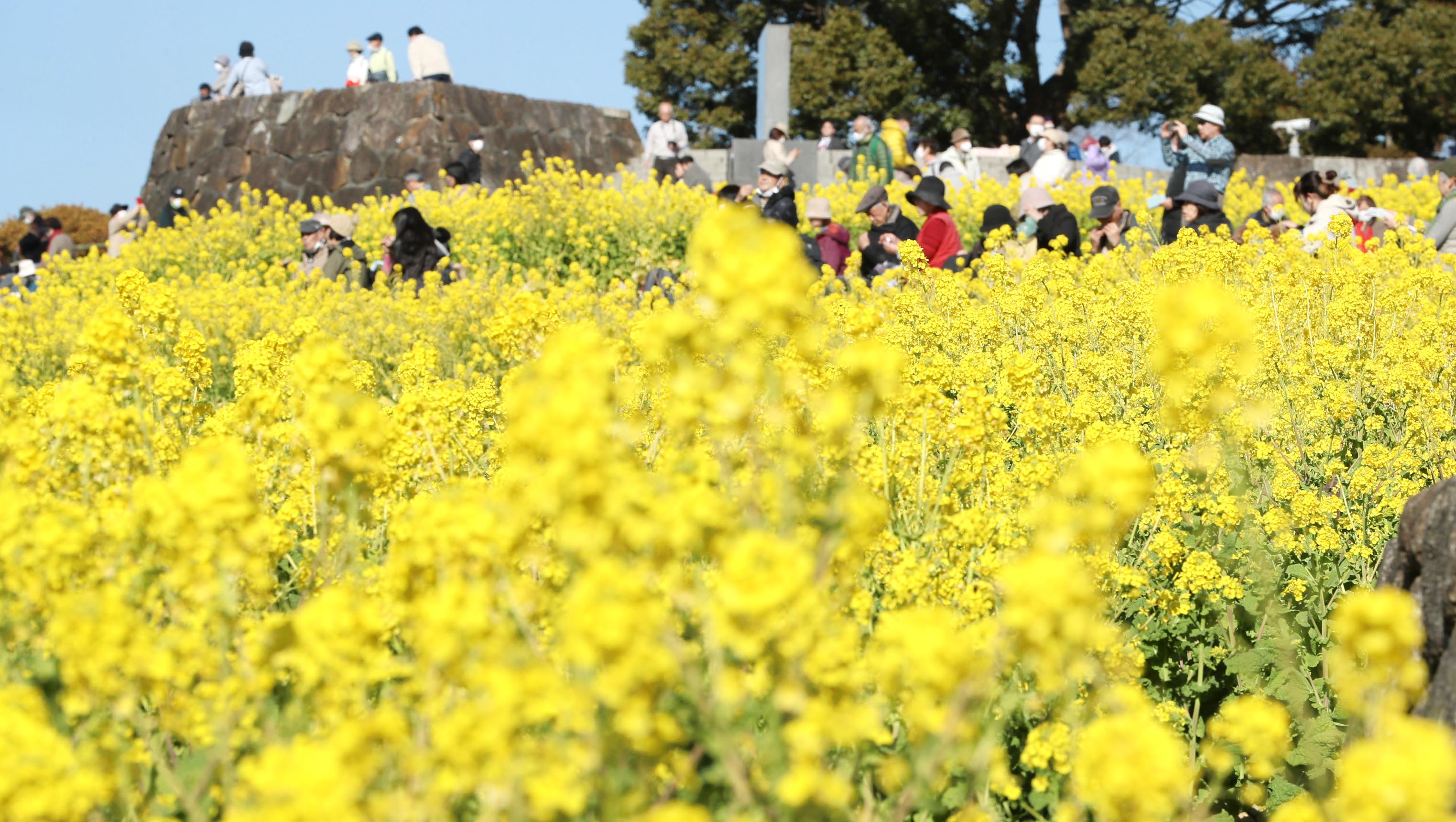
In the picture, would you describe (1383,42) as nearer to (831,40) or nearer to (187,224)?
(831,40)

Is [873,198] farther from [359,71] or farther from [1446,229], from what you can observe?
[359,71]

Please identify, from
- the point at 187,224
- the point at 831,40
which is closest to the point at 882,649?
the point at 187,224

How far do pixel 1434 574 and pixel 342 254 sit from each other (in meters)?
10.8

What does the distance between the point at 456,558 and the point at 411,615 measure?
118 mm

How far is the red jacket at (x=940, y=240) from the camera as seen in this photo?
31.6 feet

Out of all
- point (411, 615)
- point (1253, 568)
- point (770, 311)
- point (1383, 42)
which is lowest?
point (1253, 568)

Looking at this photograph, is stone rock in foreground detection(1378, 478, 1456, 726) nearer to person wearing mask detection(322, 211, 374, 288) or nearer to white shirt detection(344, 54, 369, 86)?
person wearing mask detection(322, 211, 374, 288)

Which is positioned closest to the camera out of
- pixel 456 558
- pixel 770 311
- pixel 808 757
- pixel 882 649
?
pixel 808 757

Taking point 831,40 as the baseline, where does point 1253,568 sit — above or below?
below

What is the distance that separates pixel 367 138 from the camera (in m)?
19.4

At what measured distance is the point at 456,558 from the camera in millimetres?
2311

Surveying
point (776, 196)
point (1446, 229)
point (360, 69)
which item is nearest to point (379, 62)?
point (360, 69)

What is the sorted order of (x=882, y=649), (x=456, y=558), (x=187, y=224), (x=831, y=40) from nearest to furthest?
(x=456, y=558) < (x=882, y=649) < (x=187, y=224) < (x=831, y=40)

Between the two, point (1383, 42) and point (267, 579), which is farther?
point (1383, 42)
